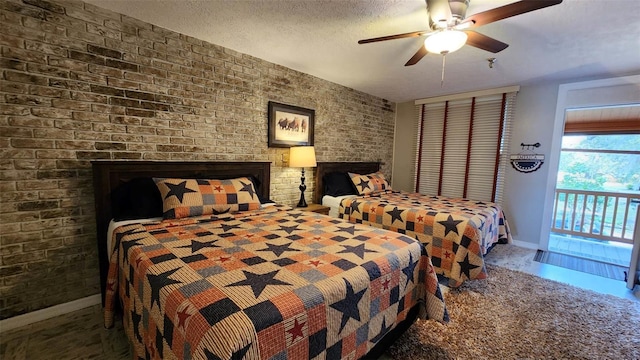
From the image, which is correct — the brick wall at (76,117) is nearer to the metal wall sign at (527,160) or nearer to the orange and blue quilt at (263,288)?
the orange and blue quilt at (263,288)

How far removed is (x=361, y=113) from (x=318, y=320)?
3.78 m

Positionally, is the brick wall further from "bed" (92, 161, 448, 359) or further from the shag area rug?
the shag area rug

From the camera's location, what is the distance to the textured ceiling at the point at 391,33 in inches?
74.1

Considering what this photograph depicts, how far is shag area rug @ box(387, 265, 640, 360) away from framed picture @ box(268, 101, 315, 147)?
2.38 m

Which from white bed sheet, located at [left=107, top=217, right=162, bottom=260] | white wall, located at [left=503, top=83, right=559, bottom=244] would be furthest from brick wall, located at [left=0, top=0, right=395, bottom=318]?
white wall, located at [left=503, top=83, right=559, bottom=244]

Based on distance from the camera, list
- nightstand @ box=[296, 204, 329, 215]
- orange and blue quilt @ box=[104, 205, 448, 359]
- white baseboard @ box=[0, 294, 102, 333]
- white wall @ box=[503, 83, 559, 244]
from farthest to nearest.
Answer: white wall @ box=[503, 83, 559, 244], nightstand @ box=[296, 204, 329, 215], white baseboard @ box=[0, 294, 102, 333], orange and blue quilt @ box=[104, 205, 448, 359]

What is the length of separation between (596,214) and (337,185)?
168 inches

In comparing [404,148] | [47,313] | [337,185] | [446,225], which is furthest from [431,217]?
[47,313]

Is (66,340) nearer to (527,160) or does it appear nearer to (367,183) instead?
(367,183)

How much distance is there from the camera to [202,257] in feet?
4.25

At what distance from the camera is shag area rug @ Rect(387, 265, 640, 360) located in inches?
65.7

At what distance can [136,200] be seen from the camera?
202cm

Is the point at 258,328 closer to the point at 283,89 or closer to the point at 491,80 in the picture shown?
the point at 283,89

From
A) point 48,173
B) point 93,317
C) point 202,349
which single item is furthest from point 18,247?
point 202,349
